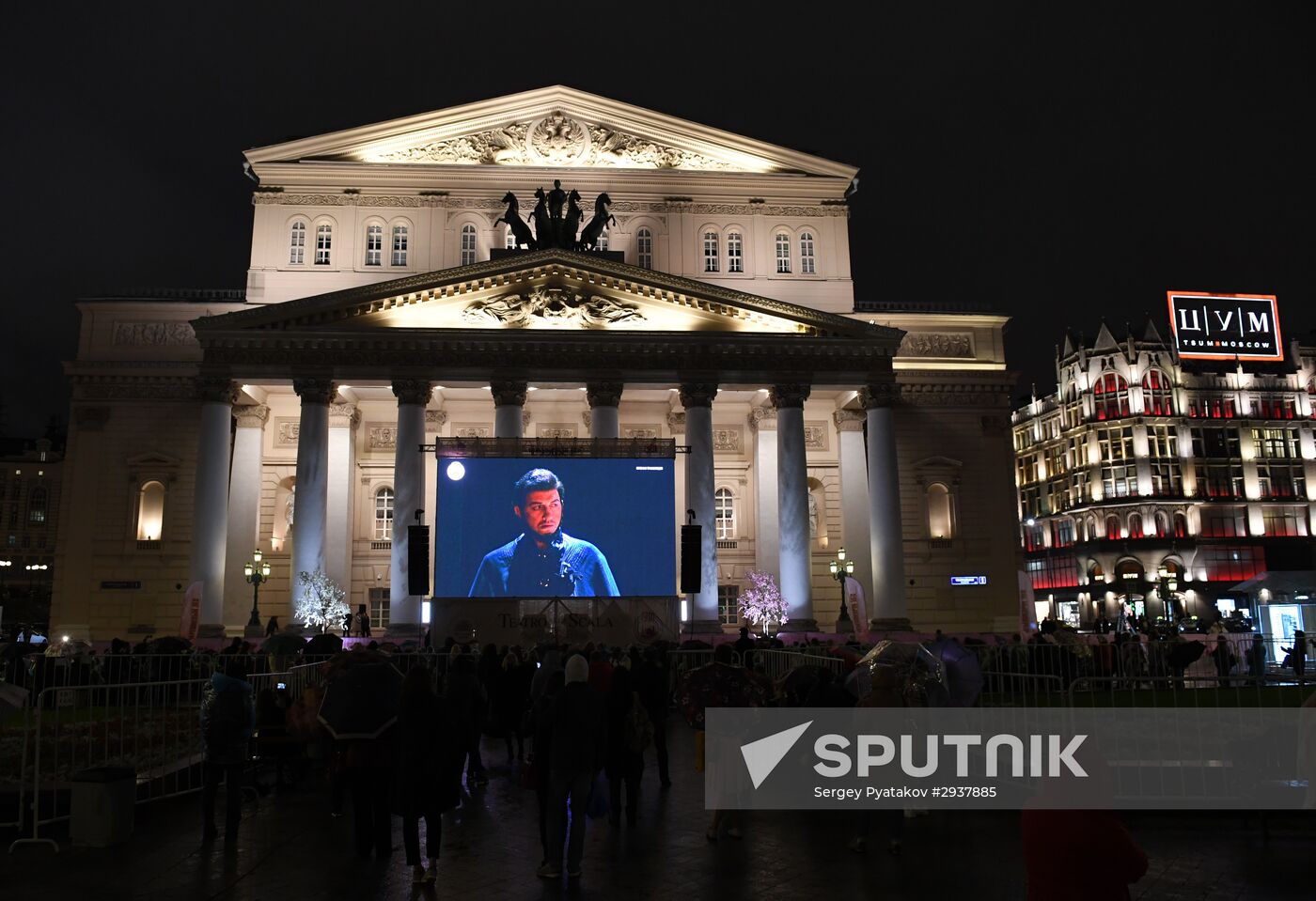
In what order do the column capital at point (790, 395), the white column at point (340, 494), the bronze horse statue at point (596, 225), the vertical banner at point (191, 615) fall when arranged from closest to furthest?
the vertical banner at point (191, 615)
the column capital at point (790, 395)
the bronze horse statue at point (596, 225)
the white column at point (340, 494)

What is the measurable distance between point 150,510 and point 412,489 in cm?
1285

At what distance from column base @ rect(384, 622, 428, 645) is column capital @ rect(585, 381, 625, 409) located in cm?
985

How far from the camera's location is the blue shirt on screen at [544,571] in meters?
29.7

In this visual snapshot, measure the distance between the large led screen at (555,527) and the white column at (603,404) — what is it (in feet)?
16.0

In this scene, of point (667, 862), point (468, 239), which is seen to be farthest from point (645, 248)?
point (667, 862)

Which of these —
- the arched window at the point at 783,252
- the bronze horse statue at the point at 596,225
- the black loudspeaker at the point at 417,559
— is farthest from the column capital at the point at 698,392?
the black loudspeaker at the point at 417,559

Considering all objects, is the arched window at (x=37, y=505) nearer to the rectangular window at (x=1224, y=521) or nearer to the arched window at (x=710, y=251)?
the arched window at (x=710, y=251)

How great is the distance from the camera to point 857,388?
124 feet

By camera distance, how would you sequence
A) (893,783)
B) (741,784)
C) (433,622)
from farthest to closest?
(433,622), (741,784), (893,783)

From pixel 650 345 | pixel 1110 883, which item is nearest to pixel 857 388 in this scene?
pixel 650 345

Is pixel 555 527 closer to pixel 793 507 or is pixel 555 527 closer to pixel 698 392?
pixel 698 392

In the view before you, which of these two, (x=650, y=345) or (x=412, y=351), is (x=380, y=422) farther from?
(x=650, y=345)

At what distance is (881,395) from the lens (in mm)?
36656

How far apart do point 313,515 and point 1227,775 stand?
2923 cm
